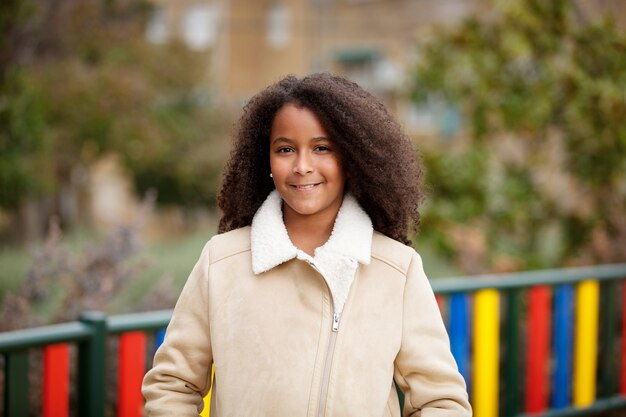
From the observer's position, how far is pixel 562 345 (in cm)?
496

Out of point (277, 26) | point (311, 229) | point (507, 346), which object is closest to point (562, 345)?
point (507, 346)

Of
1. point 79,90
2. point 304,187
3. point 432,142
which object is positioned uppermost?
point 79,90

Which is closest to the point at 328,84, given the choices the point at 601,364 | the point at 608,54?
the point at 601,364

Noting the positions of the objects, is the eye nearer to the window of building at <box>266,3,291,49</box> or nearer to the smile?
the smile

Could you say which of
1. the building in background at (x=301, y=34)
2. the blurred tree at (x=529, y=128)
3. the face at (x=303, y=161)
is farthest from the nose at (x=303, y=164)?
the building in background at (x=301, y=34)

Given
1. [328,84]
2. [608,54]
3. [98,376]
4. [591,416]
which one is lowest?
[591,416]

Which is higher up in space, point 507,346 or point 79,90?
point 79,90

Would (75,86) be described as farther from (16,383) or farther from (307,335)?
(307,335)

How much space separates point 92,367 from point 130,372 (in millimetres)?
243

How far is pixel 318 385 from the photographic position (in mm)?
2117

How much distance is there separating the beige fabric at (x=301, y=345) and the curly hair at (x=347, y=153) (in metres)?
0.14

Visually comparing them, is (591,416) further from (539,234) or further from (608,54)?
(608,54)

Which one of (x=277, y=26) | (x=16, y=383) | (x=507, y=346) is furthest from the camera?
(x=277, y=26)

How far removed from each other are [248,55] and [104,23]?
15.0 m
